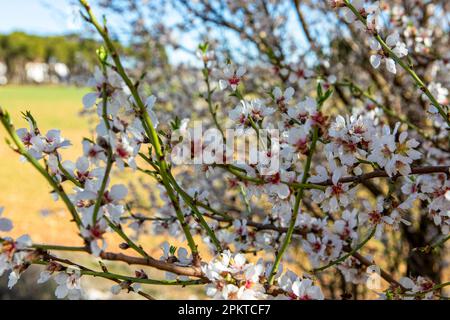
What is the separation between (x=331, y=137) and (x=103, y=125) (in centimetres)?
71

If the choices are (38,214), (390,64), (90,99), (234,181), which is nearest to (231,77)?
(234,181)

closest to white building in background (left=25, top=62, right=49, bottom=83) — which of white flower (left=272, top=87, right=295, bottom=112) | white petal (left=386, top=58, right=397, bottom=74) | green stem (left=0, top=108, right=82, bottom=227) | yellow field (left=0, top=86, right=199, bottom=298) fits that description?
yellow field (left=0, top=86, right=199, bottom=298)

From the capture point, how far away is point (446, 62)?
3.12 meters

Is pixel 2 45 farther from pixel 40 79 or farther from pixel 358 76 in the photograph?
pixel 358 76

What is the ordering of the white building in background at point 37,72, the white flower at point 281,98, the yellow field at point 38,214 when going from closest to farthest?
the white flower at point 281,98 < the yellow field at point 38,214 < the white building in background at point 37,72

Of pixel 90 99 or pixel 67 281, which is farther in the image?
pixel 67 281

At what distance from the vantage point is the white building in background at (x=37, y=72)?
73762mm

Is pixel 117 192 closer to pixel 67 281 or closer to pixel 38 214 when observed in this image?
pixel 67 281

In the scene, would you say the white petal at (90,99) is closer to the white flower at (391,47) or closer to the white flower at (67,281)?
the white flower at (67,281)

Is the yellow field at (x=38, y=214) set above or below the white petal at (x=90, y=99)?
above

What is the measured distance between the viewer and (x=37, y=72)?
7712cm

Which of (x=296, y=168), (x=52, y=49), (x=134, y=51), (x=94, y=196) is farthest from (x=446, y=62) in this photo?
(x=52, y=49)

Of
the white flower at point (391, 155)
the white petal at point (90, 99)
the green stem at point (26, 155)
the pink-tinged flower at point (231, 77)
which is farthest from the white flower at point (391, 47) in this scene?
the green stem at point (26, 155)

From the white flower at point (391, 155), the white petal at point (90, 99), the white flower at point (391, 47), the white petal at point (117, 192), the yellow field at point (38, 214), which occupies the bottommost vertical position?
the white petal at point (117, 192)
